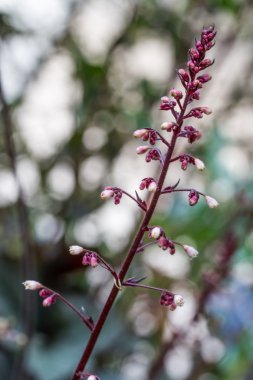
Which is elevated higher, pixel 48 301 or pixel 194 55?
pixel 194 55

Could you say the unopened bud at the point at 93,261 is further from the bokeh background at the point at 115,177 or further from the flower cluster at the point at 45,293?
the bokeh background at the point at 115,177

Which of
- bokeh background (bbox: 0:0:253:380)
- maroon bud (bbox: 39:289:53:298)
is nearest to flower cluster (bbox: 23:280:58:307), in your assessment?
maroon bud (bbox: 39:289:53:298)

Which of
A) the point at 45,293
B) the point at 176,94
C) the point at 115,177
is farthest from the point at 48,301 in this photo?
the point at 115,177

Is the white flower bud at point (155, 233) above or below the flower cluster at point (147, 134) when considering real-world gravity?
below

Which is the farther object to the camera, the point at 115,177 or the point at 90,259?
the point at 115,177

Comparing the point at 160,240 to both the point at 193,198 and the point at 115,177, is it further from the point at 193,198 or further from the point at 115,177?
the point at 115,177

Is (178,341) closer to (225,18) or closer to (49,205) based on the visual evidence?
(49,205)

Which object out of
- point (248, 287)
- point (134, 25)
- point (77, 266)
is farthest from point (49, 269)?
point (134, 25)

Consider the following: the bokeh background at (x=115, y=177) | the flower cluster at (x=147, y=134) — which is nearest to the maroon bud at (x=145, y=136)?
the flower cluster at (x=147, y=134)
